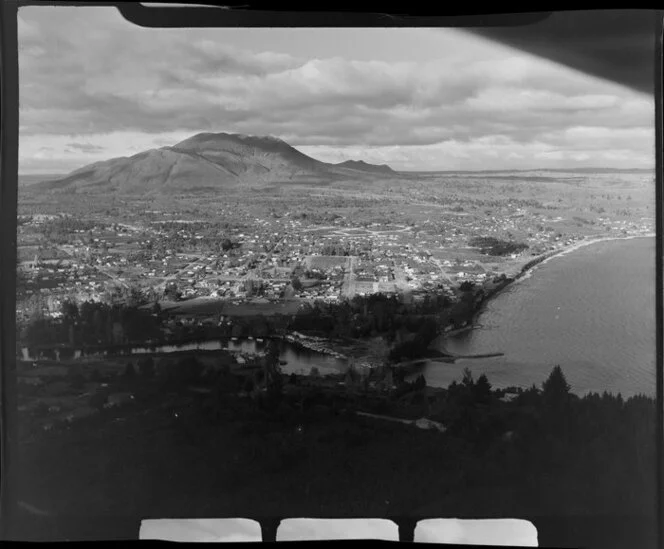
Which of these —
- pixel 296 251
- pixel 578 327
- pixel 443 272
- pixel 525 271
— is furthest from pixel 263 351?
pixel 578 327

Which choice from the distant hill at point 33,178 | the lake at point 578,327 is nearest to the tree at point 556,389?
the lake at point 578,327

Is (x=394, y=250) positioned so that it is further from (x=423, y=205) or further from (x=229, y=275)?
(x=229, y=275)

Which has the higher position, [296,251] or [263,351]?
[296,251]

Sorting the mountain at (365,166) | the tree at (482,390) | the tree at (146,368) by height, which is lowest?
the tree at (482,390)

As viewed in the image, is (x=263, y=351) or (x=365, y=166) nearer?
(x=263, y=351)

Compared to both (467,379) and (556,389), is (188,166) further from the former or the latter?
(556,389)

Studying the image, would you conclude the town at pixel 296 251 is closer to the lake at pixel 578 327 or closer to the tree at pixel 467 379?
the lake at pixel 578 327
